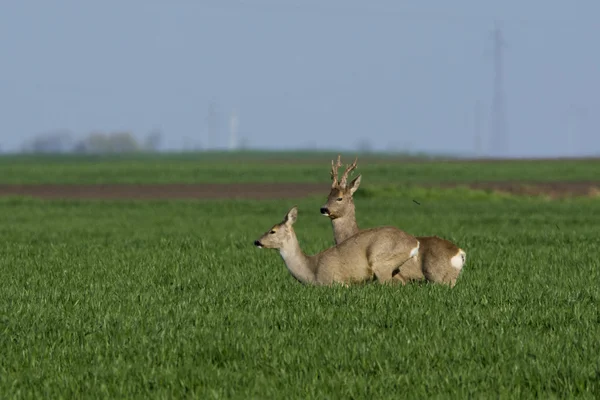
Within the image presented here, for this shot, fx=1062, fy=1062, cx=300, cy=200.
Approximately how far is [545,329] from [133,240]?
16.3 meters

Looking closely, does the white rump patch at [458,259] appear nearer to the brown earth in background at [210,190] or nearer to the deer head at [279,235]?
the deer head at [279,235]

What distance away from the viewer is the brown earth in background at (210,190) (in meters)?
58.2

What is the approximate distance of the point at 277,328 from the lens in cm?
1220

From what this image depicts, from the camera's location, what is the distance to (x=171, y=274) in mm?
17766

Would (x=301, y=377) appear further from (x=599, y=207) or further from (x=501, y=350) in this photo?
(x=599, y=207)

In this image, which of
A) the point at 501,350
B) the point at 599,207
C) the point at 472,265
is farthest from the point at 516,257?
the point at 599,207

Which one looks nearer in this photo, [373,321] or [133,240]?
[373,321]

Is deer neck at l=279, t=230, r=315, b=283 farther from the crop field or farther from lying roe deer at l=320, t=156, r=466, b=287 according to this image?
lying roe deer at l=320, t=156, r=466, b=287

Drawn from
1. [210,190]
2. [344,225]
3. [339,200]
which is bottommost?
[210,190]

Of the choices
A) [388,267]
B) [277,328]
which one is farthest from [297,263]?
[277,328]

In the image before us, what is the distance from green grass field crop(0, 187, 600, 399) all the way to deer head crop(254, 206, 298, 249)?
73cm

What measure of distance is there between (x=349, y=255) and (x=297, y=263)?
0.76 m

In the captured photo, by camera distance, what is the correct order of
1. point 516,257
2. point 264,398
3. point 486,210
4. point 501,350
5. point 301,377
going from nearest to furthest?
point 264,398
point 301,377
point 501,350
point 516,257
point 486,210

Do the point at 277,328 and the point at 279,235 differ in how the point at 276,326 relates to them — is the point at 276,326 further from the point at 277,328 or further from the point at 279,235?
the point at 279,235
